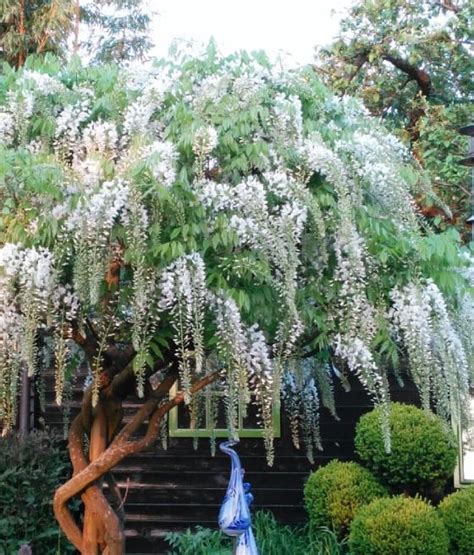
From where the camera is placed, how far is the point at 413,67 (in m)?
10.6

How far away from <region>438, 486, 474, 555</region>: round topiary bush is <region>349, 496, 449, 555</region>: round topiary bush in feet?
0.46

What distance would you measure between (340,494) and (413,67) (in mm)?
6046

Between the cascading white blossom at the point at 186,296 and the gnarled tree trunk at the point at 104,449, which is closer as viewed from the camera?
the cascading white blossom at the point at 186,296

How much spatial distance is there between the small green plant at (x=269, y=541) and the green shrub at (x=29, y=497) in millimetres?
905

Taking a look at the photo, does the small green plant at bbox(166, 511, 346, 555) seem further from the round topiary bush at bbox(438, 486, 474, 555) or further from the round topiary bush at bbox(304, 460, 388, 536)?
the round topiary bush at bbox(438, 486, 474, 555)

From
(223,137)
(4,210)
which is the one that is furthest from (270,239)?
(4,210)

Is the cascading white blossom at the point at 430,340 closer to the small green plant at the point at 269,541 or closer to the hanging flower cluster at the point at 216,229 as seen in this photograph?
the hanging flower cluster at the point at 216,229

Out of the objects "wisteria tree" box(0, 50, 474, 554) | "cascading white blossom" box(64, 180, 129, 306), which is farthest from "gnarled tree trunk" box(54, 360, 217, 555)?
"cascading white blossom" box(64, 180, 129, 306)

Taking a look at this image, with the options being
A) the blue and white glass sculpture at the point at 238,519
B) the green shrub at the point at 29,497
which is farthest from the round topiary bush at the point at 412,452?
the green shrub at the point at 29,497

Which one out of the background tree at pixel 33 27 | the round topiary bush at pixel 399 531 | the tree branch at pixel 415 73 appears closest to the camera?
the round topiary bush at pixel 399 531

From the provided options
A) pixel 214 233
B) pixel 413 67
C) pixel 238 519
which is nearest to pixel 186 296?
pixel 214 233

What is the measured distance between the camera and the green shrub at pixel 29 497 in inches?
239

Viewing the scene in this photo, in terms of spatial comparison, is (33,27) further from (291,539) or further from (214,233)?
(214,233)

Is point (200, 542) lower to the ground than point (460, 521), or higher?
lower
